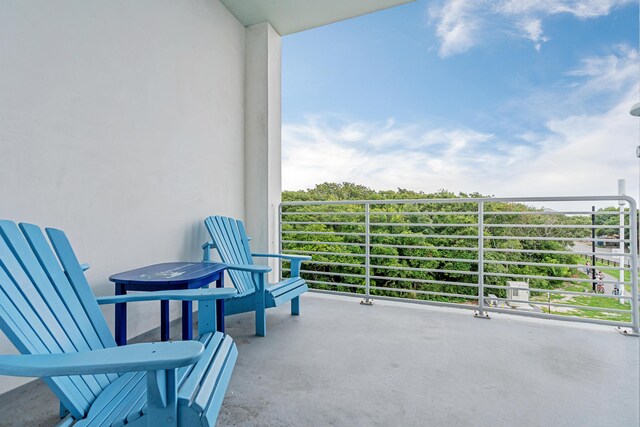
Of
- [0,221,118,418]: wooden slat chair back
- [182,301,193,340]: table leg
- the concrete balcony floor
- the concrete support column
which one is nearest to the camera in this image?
[0,221,118,418]: wooden slat chair back

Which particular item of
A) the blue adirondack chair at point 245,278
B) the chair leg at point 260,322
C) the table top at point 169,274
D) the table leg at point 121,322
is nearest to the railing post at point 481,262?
the blue adirondack chair at point 245,278

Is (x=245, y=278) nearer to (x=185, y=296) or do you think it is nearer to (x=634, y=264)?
(x=185, y=296)

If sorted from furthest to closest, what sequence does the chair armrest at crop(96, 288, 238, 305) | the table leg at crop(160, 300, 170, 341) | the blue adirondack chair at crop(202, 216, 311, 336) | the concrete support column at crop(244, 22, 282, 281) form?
the concrete support column at crop(244, 22, 282, 281) < the blue adirondack chair at crop(202, 216, 311, 336) < the table leg at crop(160, 300, 170, 341) < the chair armrest at crop(96, 288, 238, 305)

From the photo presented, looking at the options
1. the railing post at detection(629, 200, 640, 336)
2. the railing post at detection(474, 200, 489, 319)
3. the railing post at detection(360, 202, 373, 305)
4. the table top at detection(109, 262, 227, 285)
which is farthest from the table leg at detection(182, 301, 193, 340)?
the railing post at detection(629, 200, 640, 336)

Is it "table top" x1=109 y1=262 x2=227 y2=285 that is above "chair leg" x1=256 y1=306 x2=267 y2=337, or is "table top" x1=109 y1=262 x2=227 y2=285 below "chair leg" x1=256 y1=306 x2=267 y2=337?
above

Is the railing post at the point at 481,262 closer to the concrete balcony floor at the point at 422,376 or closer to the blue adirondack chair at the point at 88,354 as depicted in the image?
the concrete balcony floor at the point at 422,376

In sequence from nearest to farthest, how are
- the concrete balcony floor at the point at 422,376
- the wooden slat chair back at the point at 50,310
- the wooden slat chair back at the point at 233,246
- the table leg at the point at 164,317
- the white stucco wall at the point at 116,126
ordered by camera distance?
the wooden slat chair back at the point at 50,310 → the concrete balcony floor at the point at 422,376 → the white stucco wall at the point at 116,126 → the table leg at the point at 164,317 → the wooden slat chair back at the point at 233,246

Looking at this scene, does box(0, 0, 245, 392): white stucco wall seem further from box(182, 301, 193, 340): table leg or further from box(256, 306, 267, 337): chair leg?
box(256, 306, 267, 337): chair leg

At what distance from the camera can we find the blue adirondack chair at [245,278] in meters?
2.50

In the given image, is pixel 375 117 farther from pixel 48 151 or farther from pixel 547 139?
pixel 48 151

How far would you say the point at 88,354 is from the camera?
2.67ft

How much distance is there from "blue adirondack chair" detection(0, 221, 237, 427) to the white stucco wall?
0.72 metres

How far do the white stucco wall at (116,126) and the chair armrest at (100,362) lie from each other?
4.27 feet

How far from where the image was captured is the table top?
1.87 metres
